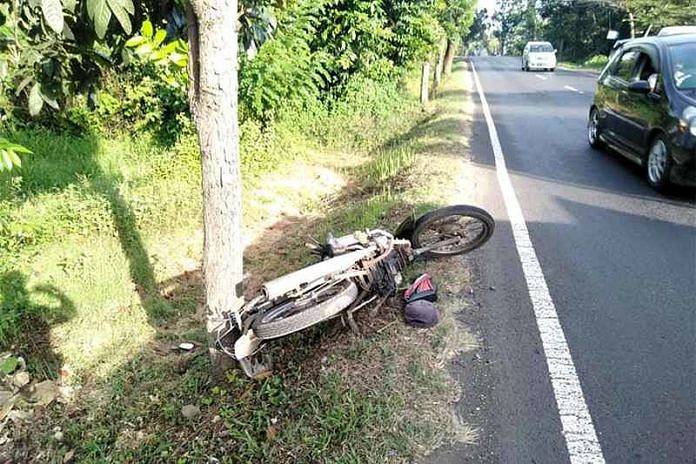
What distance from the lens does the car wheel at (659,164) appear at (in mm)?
5895

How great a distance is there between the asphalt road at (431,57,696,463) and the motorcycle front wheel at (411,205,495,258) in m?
0.21

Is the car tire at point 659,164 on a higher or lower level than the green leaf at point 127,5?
lower

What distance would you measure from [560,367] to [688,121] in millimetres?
3875

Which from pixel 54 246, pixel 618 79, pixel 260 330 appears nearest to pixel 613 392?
pixel 260 330

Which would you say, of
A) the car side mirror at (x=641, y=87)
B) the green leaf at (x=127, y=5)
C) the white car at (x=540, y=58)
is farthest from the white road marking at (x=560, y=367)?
the white car at (x=540, y=58)

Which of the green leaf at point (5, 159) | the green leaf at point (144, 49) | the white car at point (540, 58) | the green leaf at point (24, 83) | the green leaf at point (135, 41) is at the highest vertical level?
the green leaf at point (135, 41)

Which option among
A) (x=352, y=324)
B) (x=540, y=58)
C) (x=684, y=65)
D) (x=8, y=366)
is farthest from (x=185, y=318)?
(x=540, y=58)

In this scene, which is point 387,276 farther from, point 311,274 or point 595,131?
point 595,131

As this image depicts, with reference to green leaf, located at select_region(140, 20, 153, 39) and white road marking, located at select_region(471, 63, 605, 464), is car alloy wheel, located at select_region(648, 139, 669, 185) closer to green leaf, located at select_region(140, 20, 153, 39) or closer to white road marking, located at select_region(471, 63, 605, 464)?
white road marking, located at select_region(471, 63, 605, 464)

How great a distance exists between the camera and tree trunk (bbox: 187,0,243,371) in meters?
2.80

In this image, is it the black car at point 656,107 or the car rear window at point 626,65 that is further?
the car rear window at point 626,65

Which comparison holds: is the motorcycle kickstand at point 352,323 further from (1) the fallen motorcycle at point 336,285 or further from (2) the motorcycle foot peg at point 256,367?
(2) the motorcycle foot peg at point 256,367

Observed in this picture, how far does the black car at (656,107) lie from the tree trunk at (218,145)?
4920mm

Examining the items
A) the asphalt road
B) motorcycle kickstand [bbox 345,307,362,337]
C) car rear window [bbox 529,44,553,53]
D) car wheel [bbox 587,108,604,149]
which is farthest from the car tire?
car rear window [bbox 529,44,553,53]
